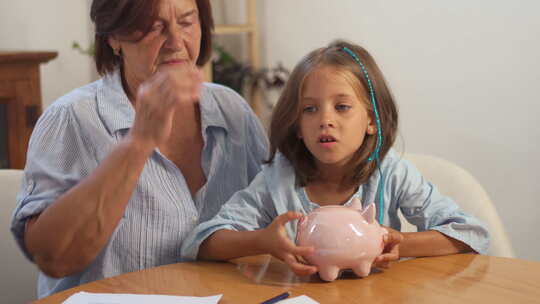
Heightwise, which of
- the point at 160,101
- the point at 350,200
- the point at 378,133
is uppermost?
the point at 160,101

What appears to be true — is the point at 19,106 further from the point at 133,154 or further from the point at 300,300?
the point at 300,300

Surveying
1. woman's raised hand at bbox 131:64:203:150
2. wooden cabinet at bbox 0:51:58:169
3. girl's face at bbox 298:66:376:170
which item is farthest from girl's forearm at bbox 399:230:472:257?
wooden cabinet at bbox 0:51:58:169

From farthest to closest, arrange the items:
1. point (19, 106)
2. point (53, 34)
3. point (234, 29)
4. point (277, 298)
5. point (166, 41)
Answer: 1. point (234, 29)
2. point (53, 34)
3. point (19, 106)
4. point (166, 41)
5. point (277, 298)

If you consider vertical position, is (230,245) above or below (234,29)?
below

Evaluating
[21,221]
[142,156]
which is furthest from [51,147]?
[142,156]

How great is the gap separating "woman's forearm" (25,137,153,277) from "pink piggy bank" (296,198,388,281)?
323 mm

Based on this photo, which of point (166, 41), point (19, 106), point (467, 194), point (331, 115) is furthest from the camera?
point (19, 106)

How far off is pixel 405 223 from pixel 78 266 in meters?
0.81

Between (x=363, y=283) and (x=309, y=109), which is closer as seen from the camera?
(x=363, y=283)

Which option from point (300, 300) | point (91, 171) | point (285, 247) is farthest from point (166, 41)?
point (300, 300)

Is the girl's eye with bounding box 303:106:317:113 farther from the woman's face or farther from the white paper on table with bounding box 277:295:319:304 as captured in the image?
the white paper on table with bounding box 277:295:319:304

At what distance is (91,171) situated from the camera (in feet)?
4.55

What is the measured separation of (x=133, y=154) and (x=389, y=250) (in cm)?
49

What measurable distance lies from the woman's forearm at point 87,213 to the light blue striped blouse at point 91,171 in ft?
0.30
